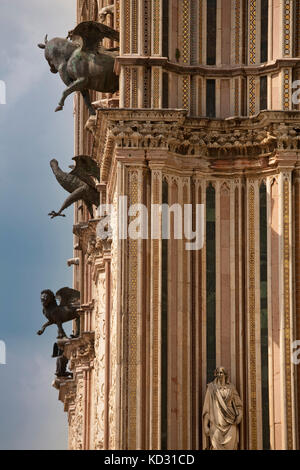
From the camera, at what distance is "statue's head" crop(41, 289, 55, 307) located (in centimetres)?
6469

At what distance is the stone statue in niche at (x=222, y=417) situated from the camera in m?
46.5

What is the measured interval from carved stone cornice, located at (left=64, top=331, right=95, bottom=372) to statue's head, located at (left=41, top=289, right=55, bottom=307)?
6.62 feet

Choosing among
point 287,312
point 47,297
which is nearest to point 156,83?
point 287,312

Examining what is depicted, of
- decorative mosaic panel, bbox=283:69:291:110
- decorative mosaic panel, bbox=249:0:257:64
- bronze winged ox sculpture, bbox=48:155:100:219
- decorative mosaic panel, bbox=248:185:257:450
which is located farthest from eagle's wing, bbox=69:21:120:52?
bronze winged ox sculpture, bbox=48:155:100:219

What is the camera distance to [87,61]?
50.3 m

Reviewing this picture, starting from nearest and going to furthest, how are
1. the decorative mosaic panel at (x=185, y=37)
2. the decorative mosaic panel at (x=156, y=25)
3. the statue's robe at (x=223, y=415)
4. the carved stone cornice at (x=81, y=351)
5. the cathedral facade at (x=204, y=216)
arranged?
the statue's robe at (x=223, y=415) → the cathedral facade at (x=204, y=216) → the decorative mosaic panel at (x=156, y=25) → the decorative mosaic panel at (x=185, y=37) → the carved stone cornice at (x=81, y=351)

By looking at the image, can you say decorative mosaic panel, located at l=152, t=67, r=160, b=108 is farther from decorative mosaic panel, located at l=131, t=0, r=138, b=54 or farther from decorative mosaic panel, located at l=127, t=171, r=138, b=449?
decorative mosaic panel, located at l=127, t=171, r=138, b=449

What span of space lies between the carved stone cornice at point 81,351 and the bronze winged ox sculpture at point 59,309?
1.53 m

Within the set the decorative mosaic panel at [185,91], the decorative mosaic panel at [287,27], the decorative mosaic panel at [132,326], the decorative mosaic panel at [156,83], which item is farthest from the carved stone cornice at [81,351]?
the decorative mosaic panel at [287,27]

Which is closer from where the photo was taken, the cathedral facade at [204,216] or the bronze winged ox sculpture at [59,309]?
the cathedral facade at [204,216]

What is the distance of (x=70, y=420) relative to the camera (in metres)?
67.8

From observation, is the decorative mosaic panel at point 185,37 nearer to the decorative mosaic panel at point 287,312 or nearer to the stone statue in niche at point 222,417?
the decorative mosaic panel at point 287,312
